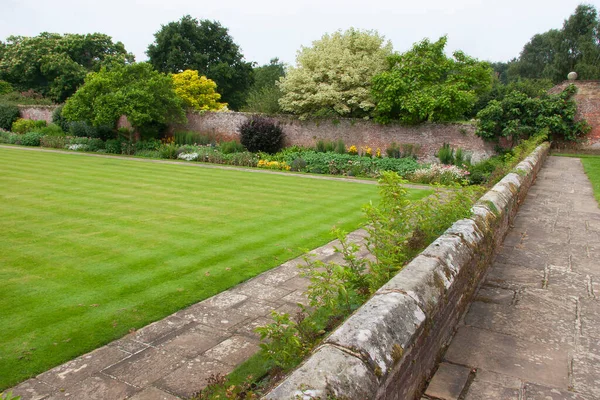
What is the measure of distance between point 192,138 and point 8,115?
54.7 ft

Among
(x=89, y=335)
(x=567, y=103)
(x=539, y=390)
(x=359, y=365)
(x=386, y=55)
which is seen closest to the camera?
(x=359, y=365)

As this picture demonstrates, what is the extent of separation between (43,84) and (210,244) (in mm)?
42880

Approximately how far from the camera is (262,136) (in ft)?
63.2

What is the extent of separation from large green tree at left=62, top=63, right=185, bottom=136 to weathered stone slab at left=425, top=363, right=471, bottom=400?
18454mm

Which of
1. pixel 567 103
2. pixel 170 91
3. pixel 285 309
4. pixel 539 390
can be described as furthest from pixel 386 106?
pixel 539 390

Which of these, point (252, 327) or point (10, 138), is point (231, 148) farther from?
point (252, 327)

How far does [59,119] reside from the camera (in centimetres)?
2627

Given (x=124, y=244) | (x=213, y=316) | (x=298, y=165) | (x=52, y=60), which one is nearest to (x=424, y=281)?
(x=213, y=316)

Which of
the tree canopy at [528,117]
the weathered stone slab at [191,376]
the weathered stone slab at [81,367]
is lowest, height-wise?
the weathered stone slab at [81,367]

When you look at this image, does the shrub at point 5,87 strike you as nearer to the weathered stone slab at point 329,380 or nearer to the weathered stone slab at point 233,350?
the weathered stone slab at point 233,350

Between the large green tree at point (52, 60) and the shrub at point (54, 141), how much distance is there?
15.7 m

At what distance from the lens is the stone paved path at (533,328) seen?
97.3 inches

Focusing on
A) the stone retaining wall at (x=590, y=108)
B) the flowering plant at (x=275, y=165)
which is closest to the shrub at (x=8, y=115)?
the flowering plant at (x=275, y=165)

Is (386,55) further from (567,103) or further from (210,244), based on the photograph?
(210,244)
